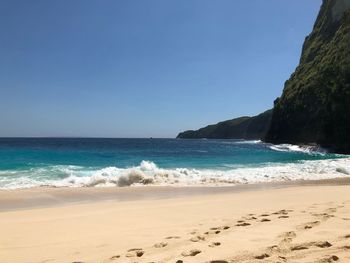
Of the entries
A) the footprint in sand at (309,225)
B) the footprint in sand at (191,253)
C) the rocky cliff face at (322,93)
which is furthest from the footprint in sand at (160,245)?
the rocky cliff face at (322,93)

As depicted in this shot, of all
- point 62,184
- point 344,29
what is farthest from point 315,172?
point 344,29

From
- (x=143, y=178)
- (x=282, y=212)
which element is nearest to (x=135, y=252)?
(x=282, y=212)

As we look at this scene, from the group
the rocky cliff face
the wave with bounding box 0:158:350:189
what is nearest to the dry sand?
the wave with bounding box 0:158:350:189

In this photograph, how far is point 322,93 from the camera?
2623 inches

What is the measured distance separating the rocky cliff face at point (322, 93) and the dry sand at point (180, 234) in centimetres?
5066

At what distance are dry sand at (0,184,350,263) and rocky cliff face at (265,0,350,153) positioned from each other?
5066 centimetres

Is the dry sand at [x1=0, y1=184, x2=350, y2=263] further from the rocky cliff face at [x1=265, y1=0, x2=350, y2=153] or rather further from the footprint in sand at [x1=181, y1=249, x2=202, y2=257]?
the rocky cliff face at [x1=265, y1=0, x2=350, y2=153]

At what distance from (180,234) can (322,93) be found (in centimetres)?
6657

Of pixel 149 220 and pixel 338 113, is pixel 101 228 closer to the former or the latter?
pixel 149 220

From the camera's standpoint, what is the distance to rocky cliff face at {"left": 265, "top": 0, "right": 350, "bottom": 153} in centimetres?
5675

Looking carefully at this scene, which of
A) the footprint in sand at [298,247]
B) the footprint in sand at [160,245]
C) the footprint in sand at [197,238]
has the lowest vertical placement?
the footprint in sand at [160,245]

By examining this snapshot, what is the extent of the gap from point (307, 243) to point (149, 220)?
3.86 m

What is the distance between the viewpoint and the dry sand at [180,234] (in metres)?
4.85

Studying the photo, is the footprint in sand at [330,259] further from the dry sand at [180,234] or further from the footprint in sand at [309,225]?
the footprint in sand at [309,225]
